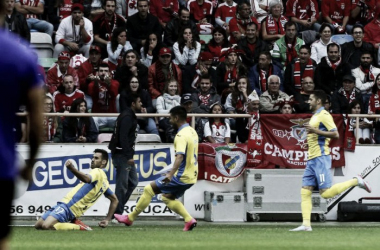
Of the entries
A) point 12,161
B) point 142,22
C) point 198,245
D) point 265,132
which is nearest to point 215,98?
point 265,132

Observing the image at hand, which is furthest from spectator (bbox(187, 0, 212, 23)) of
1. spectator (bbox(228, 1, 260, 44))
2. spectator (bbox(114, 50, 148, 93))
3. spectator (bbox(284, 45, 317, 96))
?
spectator (bbox(114, 50, 148, 93))

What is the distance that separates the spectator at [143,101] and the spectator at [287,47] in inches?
159

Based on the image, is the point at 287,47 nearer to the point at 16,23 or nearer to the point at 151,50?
the point at 151,50

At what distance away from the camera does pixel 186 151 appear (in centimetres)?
1631

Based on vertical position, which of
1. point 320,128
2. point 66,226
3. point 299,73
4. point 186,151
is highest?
point 299,73

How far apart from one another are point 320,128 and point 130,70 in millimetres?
6507

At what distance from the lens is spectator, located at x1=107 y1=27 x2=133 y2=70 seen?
22.5 m

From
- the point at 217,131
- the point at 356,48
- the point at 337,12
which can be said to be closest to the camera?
the point at 217,131

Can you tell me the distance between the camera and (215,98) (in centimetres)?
2131

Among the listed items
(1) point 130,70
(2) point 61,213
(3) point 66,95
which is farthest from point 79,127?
(2) point 61,213

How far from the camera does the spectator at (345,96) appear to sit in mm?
21484

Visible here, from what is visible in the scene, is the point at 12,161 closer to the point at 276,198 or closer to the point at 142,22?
the point at 276,198

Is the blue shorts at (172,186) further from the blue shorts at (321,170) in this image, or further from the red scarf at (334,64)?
the red scarf at (334,64)

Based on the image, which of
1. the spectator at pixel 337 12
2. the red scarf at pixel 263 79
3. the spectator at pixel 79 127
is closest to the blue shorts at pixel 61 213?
the spectator at pixel 79 127
